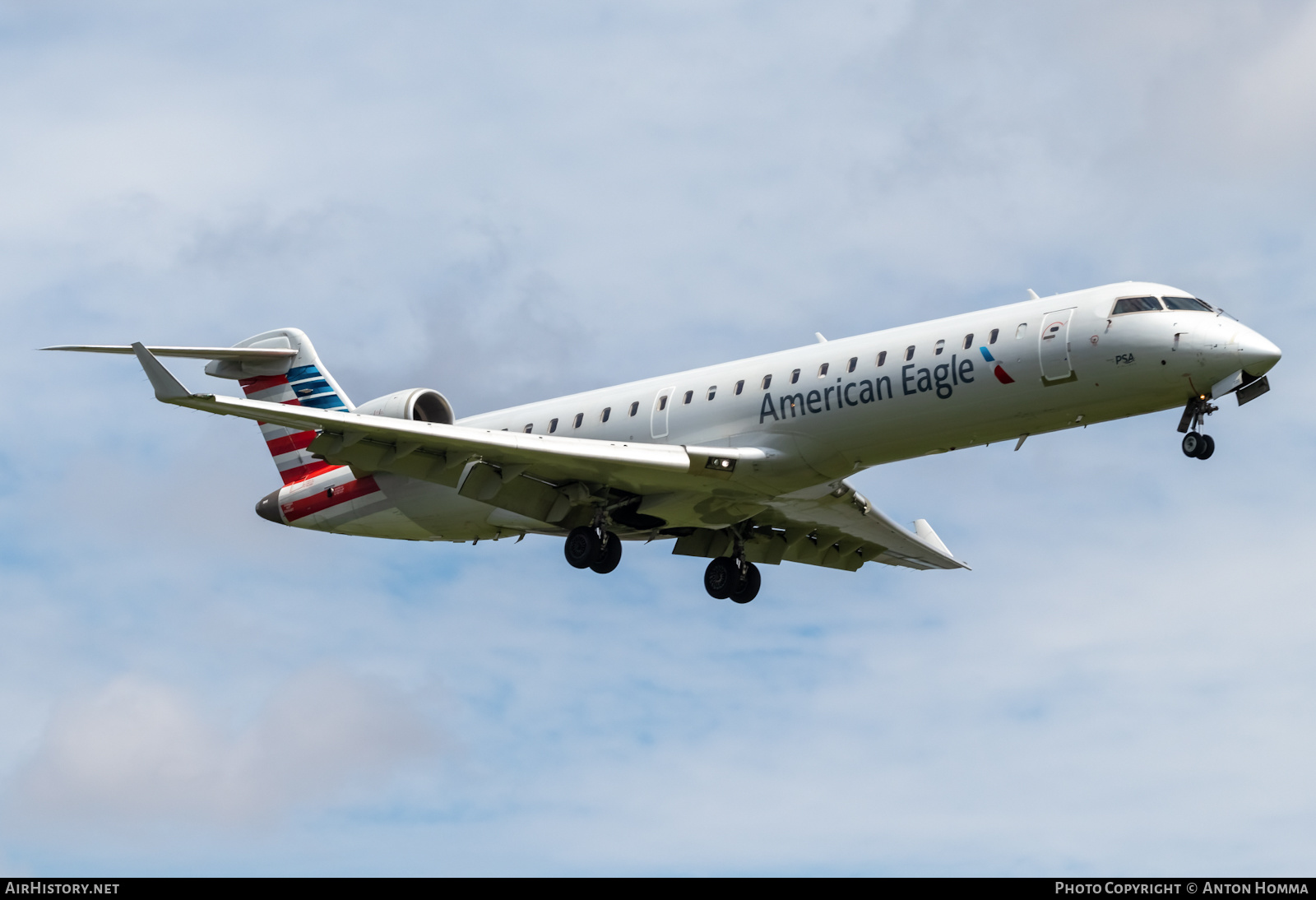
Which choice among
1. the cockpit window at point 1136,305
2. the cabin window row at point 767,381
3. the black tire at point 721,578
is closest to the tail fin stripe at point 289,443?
the cabin window row at point 767,381

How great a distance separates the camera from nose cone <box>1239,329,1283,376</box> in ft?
76.8

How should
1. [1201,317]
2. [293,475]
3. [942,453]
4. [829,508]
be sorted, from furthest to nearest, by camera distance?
1. [293,475]
2. [829,508]
3. [942,453]
4. [1201,317]

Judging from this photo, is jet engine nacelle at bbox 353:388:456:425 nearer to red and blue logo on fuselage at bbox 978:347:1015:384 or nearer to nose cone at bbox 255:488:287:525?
nose cone at bbox 255:488:287:525

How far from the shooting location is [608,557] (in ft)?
92.1

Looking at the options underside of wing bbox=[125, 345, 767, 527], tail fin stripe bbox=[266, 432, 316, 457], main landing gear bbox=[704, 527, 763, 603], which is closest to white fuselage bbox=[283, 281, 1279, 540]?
underside of wing bbox=[125, 345, 767, 527]

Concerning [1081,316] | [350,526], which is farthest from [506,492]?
[1081,316]

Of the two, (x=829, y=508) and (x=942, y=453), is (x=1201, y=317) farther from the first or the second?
(x=829, y=508)

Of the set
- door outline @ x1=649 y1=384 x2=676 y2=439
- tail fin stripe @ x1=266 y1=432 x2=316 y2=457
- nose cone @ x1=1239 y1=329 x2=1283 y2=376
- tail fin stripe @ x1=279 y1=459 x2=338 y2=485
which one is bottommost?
nose cone @ x1=1239 y1=329 x2=1283 y2=376

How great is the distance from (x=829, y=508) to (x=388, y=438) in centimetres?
796

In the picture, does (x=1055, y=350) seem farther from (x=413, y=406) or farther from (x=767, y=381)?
(x=413, y=406)

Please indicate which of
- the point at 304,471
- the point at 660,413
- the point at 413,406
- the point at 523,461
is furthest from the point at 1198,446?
the point at 304,471

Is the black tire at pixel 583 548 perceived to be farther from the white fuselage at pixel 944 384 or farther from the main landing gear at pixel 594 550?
the white fuselage at pixel 944 384

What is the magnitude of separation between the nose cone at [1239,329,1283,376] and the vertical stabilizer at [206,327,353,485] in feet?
56.0

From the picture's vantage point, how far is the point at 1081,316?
24.5 metres
